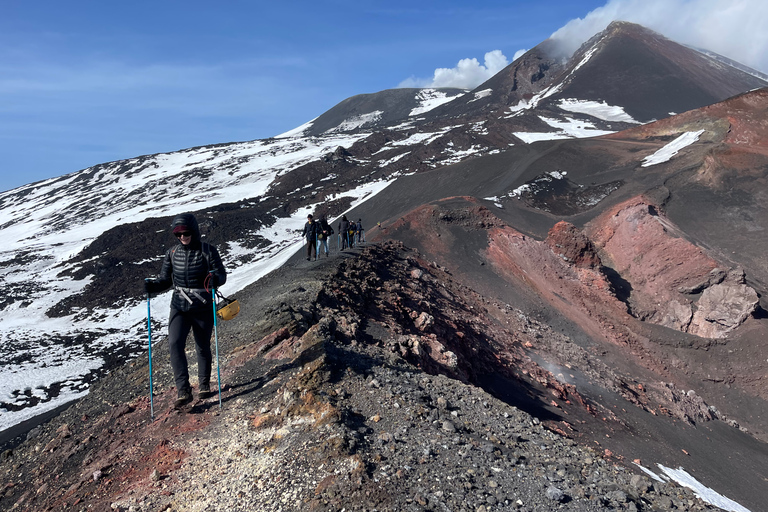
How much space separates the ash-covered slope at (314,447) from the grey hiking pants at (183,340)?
31 centimetres

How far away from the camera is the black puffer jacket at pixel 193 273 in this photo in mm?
5074

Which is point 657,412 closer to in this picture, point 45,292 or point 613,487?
point 613,487

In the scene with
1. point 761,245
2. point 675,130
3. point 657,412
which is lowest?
point 657,412

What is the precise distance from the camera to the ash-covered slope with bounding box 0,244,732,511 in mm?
3740

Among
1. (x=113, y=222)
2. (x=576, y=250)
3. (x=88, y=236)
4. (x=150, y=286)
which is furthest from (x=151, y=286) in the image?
(x=113, y=222)

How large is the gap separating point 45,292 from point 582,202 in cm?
3052

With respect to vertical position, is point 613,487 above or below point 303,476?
below

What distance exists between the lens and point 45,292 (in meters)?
28.2

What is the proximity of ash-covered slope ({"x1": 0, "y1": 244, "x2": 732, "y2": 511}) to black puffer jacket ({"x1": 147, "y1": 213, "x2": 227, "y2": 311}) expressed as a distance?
1.11 meters

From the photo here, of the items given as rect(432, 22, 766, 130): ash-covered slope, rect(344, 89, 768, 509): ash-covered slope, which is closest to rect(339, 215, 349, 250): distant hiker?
rect(344, 89, 768, 509): ash-covered slope

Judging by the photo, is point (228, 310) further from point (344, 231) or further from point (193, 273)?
point (344, 231)

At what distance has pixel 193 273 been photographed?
16.8 ft

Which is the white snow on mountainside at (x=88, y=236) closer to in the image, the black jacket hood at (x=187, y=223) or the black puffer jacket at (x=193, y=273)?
the black puffer jacket at (x=193, y=273)

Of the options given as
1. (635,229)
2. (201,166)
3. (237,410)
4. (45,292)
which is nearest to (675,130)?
(635,229)
